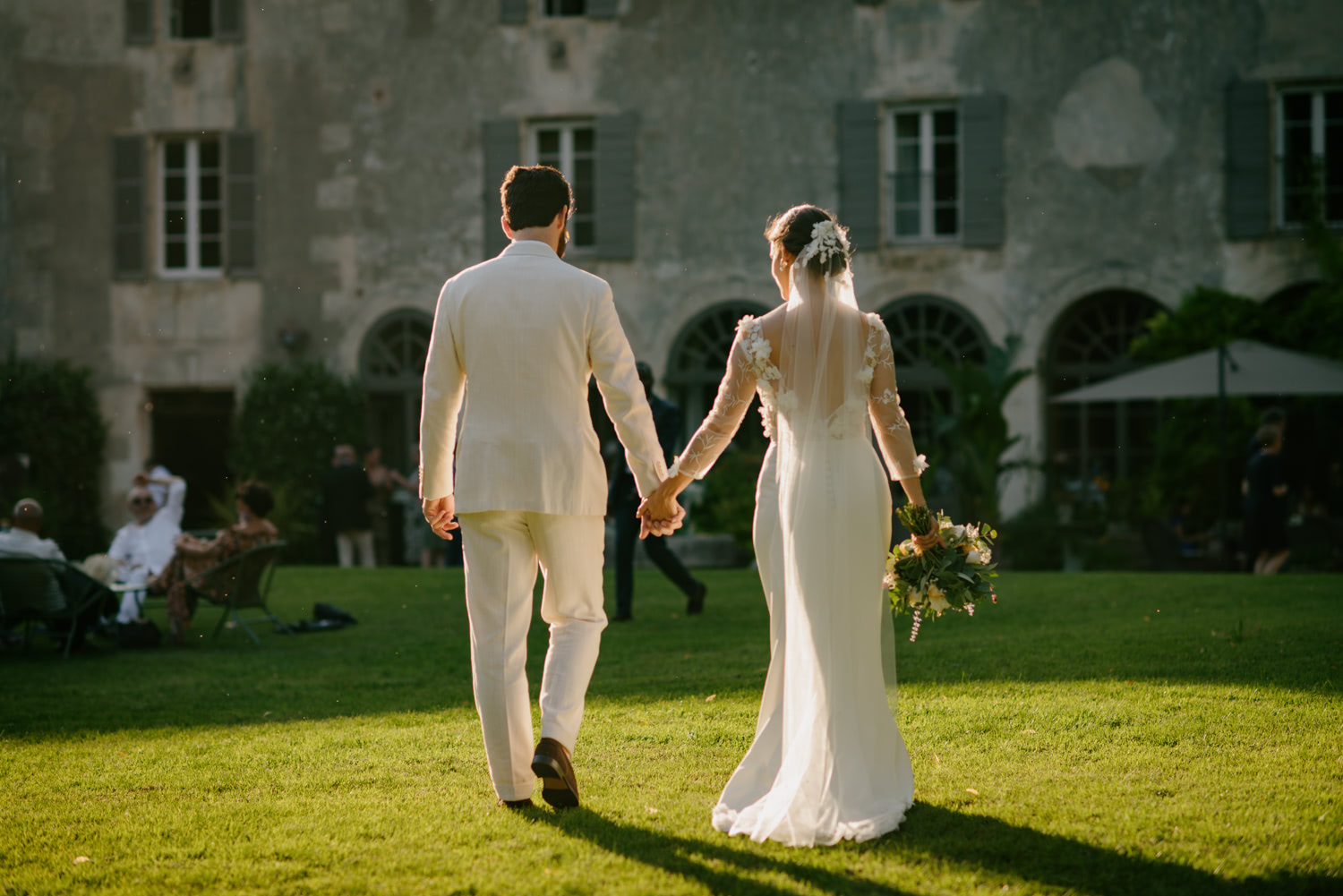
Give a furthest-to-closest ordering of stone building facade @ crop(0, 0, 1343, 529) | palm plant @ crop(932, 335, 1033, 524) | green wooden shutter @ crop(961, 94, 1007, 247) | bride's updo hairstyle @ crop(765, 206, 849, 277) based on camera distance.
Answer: green wooden shutter @ crop(961, 94, 1007, 247) → stone building facade @ crop(0, 0, 1343, 529) → palm plant @ crop(932, 335, 1033, 524) → bride's updo hairstyle @ crop(765, 206, 849, 277)

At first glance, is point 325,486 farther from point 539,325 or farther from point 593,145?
point 539,325

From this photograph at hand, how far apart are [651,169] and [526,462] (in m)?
15.2

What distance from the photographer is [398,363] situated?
1995 centimetres

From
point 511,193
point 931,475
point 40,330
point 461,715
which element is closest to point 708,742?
point 461,715

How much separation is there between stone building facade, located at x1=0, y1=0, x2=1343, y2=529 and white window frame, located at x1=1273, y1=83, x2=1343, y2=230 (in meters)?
0.06

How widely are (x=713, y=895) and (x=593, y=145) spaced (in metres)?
16.8

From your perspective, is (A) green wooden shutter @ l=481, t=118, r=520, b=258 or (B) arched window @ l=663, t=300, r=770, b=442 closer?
(B) arched window @ l=663, t=300, r=770, b=442

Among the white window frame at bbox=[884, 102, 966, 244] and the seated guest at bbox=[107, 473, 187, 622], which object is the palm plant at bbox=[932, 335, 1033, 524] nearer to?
the white window frame at bbox=[884, 102, 966, 244]

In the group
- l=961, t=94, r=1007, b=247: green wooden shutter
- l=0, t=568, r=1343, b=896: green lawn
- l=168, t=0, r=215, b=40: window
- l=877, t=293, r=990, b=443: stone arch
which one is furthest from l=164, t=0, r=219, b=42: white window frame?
l=0, t=568, r=1343, b=896: green lawn

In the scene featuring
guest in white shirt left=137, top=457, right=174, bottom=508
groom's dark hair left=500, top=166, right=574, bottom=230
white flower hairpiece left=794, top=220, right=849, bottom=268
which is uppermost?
groom's dark hair left=500, top=166, right=574, bottom=230

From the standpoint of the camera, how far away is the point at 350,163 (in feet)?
65.1

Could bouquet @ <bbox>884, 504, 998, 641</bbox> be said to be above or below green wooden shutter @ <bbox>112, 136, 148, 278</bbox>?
below

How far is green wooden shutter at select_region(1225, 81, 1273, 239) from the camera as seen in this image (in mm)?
17422

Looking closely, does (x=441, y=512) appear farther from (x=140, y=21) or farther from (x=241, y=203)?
(x=140, y=21)
